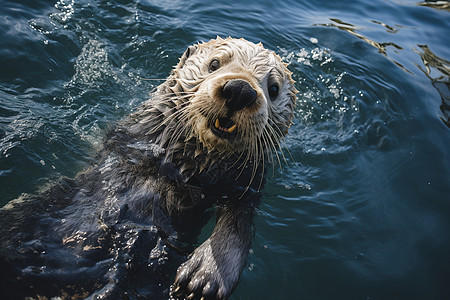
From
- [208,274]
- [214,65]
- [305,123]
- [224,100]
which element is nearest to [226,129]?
[224,100]

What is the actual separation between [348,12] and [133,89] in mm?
5725

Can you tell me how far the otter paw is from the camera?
2561 mm

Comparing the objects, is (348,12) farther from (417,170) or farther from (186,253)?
(186,253)

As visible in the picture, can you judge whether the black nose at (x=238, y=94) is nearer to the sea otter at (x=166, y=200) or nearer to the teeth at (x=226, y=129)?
the sea otter at (x=166, y=200)

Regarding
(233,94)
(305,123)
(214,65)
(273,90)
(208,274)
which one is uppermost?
(233,94)

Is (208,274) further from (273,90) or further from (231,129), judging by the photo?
(273,90)

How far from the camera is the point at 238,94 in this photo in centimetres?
254

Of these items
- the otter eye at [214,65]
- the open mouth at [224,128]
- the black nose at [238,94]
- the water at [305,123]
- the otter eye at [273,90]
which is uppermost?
the black nose at [238,94]

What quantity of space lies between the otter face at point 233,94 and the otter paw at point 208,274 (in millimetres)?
780

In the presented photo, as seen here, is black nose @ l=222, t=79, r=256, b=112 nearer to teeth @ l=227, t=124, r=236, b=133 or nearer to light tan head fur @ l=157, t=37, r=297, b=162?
light tan head fur @ l=157, t=37, r=297, b=162

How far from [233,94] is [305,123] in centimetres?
303

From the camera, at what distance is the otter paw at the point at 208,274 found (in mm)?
2561

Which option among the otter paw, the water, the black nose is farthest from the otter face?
the water

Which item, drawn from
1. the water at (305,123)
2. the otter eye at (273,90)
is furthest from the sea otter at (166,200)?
the water at (305,123)
